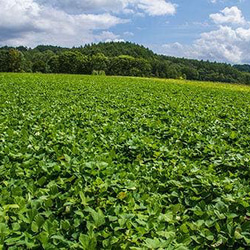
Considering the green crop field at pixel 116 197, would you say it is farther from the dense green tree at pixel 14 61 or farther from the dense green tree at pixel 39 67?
the dense green tree at pixel 39 67

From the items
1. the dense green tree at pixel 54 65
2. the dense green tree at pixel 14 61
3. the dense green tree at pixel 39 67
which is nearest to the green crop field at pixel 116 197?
the dense green tree at pixel 14 61

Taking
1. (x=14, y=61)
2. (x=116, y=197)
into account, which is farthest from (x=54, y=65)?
(x=116, y=197)

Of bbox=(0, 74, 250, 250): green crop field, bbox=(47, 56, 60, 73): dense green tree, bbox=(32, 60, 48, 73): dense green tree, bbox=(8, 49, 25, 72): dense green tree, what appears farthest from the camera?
bbox=(32, 60, 48, 73): dense green tree

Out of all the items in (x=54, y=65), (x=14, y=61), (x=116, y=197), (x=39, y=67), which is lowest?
(x=116, y=197)

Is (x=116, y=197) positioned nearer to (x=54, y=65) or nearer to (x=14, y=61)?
(x=14, y=61)

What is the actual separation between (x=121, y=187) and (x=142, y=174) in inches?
37.7

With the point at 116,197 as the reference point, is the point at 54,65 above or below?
above

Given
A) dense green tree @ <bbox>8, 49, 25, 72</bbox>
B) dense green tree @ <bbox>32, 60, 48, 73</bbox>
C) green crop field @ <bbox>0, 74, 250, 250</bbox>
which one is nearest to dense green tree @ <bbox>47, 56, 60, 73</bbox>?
dense green tree @ <bbox>32, 60, 48, 73</bbox>

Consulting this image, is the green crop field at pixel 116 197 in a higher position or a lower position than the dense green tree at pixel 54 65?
lower

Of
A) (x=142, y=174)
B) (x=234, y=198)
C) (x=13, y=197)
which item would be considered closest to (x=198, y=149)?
(x=142, y=174)

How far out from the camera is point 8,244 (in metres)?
2.48

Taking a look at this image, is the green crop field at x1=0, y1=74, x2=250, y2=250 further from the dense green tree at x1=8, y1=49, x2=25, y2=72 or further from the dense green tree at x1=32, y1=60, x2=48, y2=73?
the dense green tree at x1=32, y1=60, x2=48, y2=73

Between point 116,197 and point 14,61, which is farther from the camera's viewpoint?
point 14,61

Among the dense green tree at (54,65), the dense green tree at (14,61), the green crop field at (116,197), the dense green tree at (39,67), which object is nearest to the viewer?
the green crop field at (116,197)
